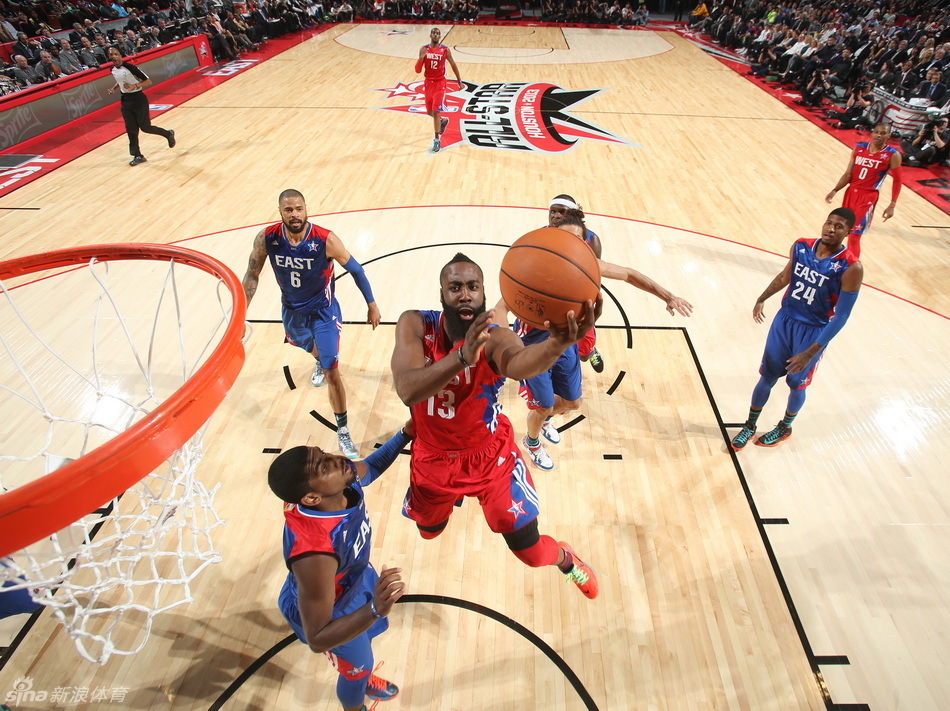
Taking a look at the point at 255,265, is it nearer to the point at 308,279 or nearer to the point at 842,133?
the point at 308,279

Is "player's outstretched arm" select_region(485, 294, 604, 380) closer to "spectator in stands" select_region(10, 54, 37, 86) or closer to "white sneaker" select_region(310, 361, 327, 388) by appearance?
"white sneaker" select_region(310, 361, 327, 388)

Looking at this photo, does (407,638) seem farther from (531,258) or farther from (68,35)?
(68,35)

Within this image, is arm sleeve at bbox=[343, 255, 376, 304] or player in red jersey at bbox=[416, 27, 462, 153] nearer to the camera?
arm sleeve at bbox=[343, 255, 376, 304]

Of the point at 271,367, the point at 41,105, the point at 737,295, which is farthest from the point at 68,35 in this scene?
the point at 737,295

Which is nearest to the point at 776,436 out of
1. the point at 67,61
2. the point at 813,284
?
the point at 813,284

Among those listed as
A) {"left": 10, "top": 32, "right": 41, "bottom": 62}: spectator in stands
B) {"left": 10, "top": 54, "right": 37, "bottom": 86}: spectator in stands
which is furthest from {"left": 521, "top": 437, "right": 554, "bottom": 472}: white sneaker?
{"left": 10, "top": 32, "right": 41, "bottom": 62}: spectator in stands

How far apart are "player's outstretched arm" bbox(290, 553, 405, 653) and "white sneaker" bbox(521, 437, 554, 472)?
Result: 2033 millimetres

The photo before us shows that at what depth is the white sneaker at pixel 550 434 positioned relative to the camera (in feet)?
13.5

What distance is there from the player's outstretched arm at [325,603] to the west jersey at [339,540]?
51mm

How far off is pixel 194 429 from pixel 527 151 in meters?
8.30

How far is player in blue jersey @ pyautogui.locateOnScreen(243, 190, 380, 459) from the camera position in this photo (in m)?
3.76

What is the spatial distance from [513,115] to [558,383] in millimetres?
8564

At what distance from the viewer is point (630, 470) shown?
3.91m

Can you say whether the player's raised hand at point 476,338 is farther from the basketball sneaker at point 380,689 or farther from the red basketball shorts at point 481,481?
the basketball sneaker at point 380,689
